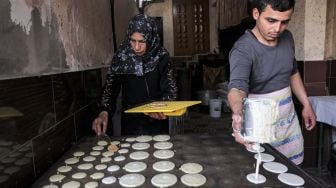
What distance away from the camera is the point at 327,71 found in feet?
9.16

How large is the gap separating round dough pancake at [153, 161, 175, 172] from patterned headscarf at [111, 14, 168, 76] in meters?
0.95

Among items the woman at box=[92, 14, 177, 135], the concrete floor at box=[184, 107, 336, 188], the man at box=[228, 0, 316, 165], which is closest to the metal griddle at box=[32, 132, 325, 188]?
the man at box=[228, 0, 316, 165]

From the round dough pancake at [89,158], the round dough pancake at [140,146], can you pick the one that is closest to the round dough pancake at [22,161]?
the round dough pancake at [89,158]

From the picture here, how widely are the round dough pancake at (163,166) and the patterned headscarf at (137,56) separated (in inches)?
37.5

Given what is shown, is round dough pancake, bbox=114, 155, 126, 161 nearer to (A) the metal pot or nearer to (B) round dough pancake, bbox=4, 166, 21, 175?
(B) round dough pancake, bbox=4, 166, 21, 175

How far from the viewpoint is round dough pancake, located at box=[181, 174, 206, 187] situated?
100 cm

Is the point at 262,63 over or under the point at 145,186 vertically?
over

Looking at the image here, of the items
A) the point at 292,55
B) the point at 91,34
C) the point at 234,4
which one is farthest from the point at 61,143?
the point at 234,4

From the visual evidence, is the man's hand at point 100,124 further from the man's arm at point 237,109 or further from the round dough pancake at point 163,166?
the man's arm at point 237,109

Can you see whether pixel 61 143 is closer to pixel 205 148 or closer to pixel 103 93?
pixel 103 93

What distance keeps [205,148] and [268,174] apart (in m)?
0.37

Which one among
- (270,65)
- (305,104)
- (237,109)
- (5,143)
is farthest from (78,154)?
(305,104)

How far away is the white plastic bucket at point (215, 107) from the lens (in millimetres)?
5281

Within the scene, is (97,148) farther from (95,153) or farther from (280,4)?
(280,4)
